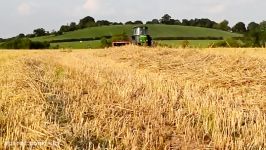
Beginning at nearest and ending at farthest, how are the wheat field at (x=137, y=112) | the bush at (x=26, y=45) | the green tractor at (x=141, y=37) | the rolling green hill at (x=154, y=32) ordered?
the wheat field at (x=137, y=112)
the green tractor at (x=141, y=37)
the bush at (x=26, y=45)
the rolling green hill at (x=154, y=32)

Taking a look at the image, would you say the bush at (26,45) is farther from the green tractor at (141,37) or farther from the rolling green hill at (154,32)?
the green tractor at (141,37)

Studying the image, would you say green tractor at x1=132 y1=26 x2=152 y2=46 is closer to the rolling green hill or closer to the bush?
the bush

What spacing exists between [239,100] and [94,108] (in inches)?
91.4

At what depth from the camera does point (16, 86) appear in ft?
23.4

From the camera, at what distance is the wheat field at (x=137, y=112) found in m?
4.75

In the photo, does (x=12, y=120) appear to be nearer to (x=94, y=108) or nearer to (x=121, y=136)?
(x=121, y=136)

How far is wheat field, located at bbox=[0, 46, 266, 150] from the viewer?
15.6 ft

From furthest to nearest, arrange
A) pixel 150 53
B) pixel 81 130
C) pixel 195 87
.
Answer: pixel 150 53 → pixel 195 87 → pixel 81 130

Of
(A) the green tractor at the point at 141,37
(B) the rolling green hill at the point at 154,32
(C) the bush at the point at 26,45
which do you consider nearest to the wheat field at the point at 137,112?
(A) the green tractor at the point at 141,37

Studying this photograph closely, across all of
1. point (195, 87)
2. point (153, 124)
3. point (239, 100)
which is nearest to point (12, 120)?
point (153, 124)

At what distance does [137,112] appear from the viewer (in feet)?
21.7

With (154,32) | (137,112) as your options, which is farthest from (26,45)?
(137,112)

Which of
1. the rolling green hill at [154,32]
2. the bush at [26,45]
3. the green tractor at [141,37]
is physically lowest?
the bush at [26,45]

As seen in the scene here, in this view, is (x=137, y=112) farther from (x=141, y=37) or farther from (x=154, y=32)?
(x=154, y=32)
